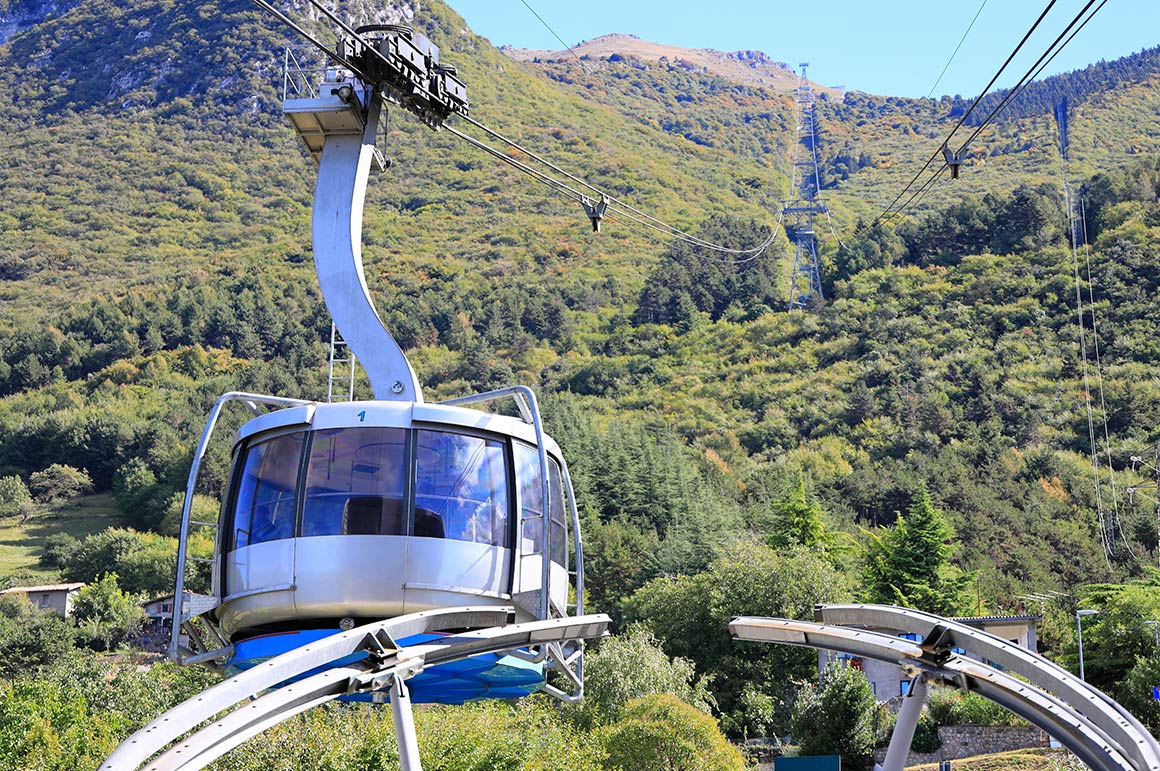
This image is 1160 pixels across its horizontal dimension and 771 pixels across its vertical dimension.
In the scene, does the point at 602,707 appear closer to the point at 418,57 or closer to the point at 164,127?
the point at 418,57

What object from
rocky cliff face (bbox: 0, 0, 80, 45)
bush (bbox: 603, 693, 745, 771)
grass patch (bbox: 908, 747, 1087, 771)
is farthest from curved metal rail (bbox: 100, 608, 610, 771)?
rocky cliff face (bbox: 0, 0, 80, 45)

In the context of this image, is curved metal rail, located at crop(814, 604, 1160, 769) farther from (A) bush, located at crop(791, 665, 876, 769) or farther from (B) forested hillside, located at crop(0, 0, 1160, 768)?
(A) bush, located at crop(791, 665, 876, 769)

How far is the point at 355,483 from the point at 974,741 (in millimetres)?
31409

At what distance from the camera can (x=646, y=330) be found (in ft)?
364

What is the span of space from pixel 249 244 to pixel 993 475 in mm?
74652

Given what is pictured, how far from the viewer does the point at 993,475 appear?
76.2 metres

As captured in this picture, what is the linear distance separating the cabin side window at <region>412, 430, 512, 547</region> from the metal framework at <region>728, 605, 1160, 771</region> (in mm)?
3530

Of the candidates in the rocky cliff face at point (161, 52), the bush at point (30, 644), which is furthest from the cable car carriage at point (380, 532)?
the rocky cliff face at point (161, 52)

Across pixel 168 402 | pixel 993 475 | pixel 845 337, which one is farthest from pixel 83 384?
pixel 993 475

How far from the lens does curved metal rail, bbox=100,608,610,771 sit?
22.9ft

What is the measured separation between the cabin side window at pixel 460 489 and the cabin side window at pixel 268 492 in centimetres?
104

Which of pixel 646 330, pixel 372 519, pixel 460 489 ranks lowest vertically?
pixel 646 330

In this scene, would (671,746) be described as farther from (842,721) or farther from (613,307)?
(613,307)

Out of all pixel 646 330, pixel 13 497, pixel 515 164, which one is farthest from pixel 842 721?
pixel 646 330
